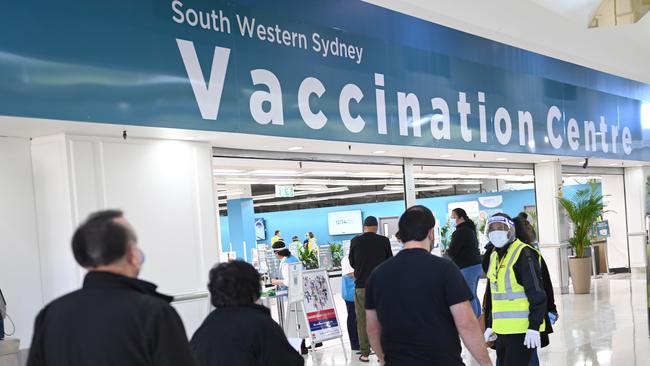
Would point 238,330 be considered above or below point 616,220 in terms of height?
above

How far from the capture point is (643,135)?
14234 millimetres

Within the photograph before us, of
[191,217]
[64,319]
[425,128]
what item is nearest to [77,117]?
[191,217]

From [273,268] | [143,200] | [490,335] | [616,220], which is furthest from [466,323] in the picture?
[616,220]

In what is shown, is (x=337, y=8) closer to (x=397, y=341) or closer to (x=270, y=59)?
(x=270, y=59)

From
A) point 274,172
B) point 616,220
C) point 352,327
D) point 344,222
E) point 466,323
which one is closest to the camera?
point 466,323

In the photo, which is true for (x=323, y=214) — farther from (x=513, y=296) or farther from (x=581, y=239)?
(x=513, y=296)

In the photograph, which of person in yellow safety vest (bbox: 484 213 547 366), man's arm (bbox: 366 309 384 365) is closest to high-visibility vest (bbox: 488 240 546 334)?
person in yellow safety vest (bbox: 484 213 547 366)

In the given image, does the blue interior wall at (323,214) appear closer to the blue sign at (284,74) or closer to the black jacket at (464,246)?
the blue sign at (284,74)

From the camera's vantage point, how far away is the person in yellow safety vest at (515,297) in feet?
14.7

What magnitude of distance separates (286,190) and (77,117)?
245 inches

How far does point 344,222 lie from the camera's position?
13.2 metres

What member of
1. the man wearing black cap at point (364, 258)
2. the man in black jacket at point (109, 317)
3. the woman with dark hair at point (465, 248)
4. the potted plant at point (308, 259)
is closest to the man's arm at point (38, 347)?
the man in black jacket at point (109, 317)

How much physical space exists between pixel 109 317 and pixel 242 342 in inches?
28.9

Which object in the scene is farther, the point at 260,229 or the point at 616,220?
the point at 616,220
